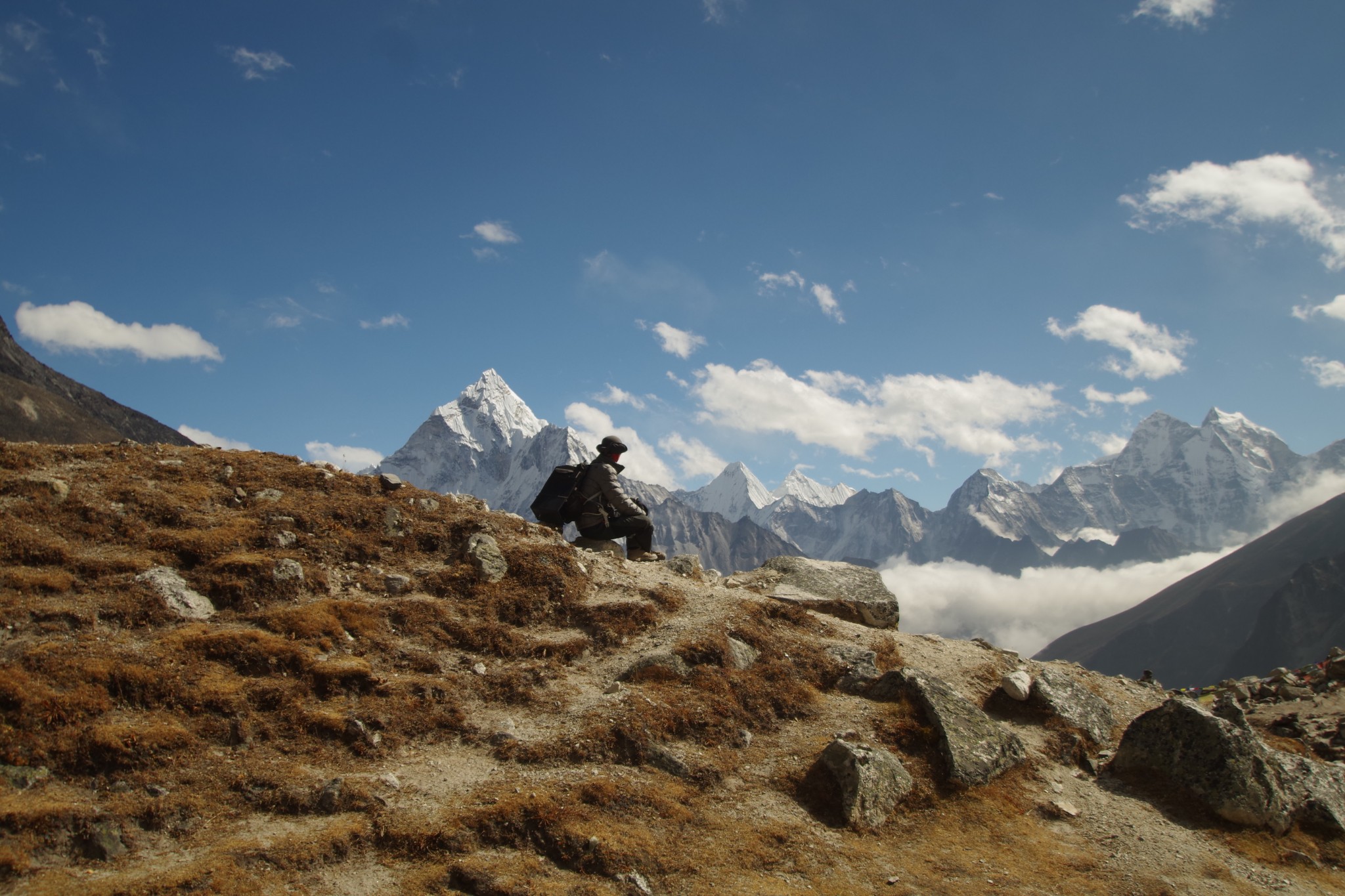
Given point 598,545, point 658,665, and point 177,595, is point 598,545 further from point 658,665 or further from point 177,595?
point 177,595

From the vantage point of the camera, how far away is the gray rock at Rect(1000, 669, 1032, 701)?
15.8m

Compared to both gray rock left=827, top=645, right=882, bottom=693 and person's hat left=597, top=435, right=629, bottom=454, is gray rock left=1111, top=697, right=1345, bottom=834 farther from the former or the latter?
person's hat left=597, top=435, right=629, bottom=454

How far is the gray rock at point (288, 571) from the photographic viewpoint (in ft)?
47.3

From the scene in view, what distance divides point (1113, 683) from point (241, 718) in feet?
65.4

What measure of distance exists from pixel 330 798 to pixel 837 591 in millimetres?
15134

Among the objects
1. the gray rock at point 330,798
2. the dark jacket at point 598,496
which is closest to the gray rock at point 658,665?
the gray rock at point 330,798

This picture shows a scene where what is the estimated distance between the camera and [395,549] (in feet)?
54.9

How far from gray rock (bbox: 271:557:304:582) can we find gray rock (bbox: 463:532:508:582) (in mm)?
3438

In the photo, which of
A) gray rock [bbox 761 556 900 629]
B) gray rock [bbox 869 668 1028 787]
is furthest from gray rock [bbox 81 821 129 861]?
gray rock [bbox 761 556 900 629]

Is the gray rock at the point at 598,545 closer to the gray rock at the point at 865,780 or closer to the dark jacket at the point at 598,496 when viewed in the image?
the dark jacket at the point at 598,496

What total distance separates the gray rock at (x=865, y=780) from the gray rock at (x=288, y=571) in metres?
10.5

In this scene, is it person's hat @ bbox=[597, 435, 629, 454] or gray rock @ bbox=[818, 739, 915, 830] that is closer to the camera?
gray rock @ bbox=[818, 739, 915, 830]

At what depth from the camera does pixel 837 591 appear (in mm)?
21531

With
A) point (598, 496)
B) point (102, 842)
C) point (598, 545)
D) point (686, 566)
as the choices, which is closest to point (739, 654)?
point (686, 566)
